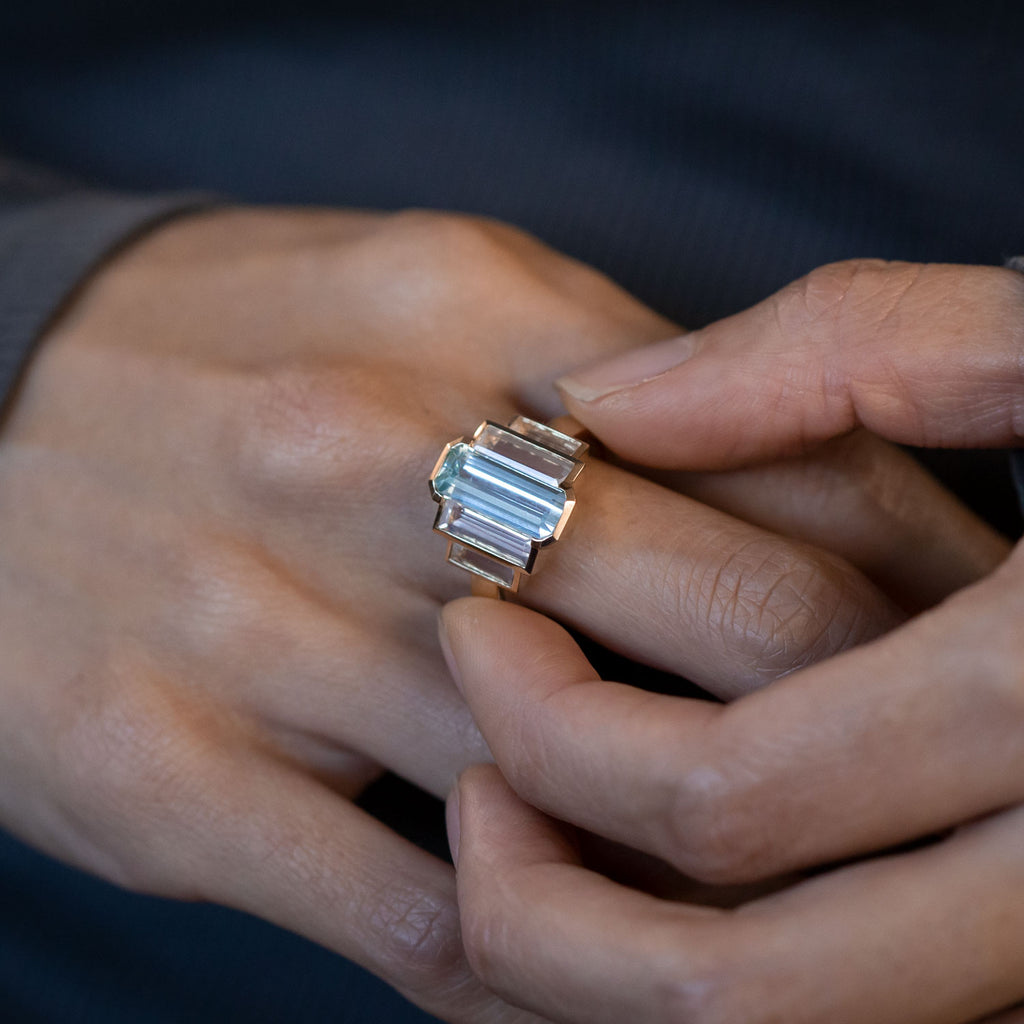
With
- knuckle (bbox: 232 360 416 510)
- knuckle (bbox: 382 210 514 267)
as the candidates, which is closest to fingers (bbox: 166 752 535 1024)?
knuckle (bbox: 232 360 416 510)

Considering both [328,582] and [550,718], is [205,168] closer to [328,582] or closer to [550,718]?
[328,582]

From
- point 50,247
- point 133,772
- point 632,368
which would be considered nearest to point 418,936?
point 133,772

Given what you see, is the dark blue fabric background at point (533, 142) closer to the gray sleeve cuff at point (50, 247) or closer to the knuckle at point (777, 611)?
the gray sleeve cuff at point (50, 247)

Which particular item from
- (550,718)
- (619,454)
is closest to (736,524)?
(619,454)

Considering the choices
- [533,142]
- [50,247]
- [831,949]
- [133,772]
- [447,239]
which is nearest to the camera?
[831,949]

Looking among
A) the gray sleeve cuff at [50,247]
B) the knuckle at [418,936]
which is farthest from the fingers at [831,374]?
the gray sleeve cuff at [50,247]

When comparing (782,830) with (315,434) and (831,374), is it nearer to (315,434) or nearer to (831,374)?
(831,374)
